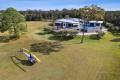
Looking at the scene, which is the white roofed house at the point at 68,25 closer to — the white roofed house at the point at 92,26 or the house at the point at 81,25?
the house at the point at 81,25

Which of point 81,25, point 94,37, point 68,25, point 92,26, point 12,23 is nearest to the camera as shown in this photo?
point 94,37

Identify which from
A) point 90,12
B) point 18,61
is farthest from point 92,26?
point 18,61

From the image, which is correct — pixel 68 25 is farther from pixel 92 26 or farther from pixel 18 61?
pixel 18 61

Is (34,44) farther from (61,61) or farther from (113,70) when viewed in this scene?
(113,70)

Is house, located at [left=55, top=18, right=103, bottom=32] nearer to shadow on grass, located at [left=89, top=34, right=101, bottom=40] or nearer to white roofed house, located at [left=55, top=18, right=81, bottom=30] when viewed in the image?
white roofed house, located at [left=55, top=18, right=81, bottom=30]

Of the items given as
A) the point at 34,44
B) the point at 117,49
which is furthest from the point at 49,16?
the point at 117,49

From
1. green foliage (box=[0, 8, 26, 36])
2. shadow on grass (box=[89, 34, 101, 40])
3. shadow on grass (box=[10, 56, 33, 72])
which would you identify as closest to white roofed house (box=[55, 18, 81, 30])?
shadow on grass (box=[89, 34, 101, 40])
